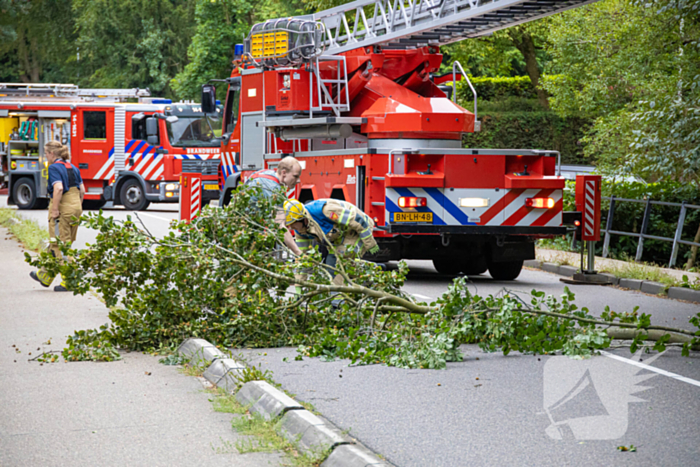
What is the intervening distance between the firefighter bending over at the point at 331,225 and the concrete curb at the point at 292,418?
6.20 ft

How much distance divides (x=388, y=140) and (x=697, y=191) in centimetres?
569

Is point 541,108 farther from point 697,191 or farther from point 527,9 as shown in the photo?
point 527,9

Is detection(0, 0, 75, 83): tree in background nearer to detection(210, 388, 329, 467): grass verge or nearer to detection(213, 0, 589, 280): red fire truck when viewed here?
detection(213, 0, 589, 280): red fire truck

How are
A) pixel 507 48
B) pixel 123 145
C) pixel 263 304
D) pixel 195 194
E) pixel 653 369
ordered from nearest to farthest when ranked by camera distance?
pixel 653 369
pixel 263 304
pixel 195 194
pixel 123 145
pixel 507 48

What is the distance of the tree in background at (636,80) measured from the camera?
11.9 m

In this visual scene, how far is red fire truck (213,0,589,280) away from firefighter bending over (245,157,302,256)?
2973mm

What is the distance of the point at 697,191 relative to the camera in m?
15.4

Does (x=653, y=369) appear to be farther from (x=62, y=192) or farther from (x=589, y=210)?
(x=62, y=192)

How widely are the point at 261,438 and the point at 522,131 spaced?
30547 mm

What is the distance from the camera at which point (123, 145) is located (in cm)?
2705

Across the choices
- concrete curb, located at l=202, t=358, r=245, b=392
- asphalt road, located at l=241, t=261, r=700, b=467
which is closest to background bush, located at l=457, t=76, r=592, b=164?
asphalt road, located at l=241, t=261, r=700, b=467

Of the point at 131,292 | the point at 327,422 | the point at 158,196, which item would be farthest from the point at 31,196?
the point at 327,422

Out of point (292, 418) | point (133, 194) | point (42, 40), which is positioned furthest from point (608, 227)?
point (42, 40)

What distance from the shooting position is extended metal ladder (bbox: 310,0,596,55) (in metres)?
12.3
